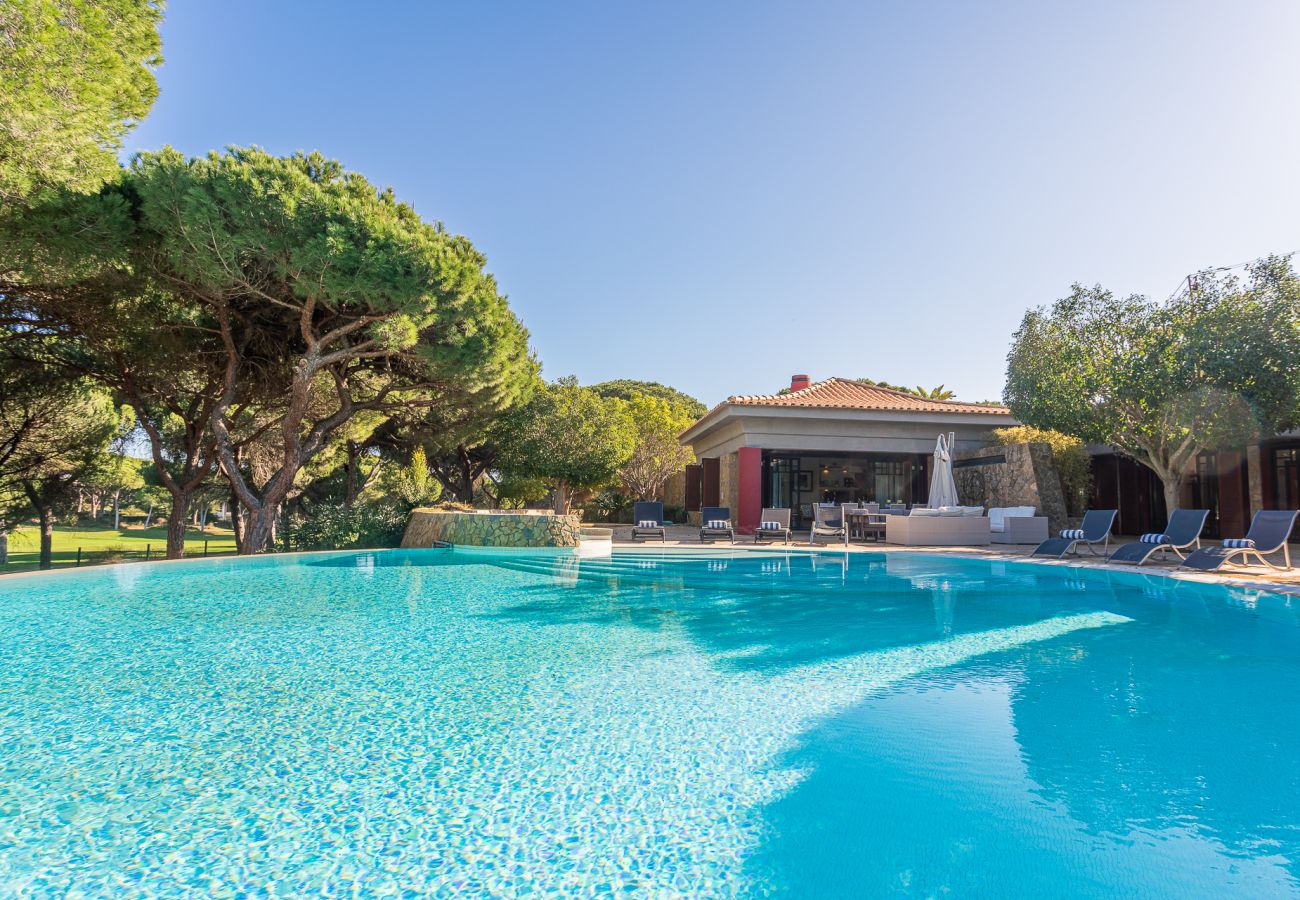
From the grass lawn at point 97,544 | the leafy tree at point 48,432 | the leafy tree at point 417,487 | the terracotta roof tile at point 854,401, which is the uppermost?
the terracotta roof tile at point 854,401

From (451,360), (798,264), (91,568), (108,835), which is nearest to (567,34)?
(451,360)

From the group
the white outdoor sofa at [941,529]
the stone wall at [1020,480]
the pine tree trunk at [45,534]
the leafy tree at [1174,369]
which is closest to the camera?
the leafy tree at [1174,369]

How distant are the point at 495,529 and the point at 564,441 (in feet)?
18.7

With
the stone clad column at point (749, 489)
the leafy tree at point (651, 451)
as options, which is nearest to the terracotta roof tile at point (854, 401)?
the stone clad column at point (749, 489)

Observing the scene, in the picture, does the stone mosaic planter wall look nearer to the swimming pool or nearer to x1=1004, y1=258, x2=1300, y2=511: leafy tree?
the swimming pool

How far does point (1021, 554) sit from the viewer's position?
13.1 metres

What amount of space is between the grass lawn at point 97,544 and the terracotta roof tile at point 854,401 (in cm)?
2108

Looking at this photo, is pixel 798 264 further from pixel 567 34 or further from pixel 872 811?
pixel 872 811

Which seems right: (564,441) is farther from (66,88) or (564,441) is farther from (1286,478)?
(1286,478)

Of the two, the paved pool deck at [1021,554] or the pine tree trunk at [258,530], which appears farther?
the pine tree trunk at [258,530]

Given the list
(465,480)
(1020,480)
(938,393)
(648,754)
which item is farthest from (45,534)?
(938,393)

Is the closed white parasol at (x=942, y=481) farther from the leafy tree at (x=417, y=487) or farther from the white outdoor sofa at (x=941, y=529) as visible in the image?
the leafy tree at (x=417, y=487)

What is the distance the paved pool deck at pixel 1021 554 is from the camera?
888 centimetres

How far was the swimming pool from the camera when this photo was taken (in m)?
2.33
